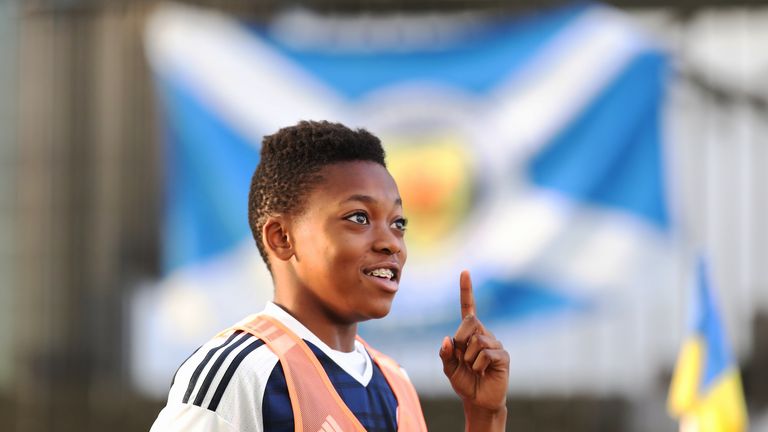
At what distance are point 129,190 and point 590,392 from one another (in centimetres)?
247

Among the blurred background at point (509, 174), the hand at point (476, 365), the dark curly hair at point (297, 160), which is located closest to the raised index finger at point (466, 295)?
the hand at point (476, 365)

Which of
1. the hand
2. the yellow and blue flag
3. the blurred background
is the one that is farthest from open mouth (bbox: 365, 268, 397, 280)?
the blurred background

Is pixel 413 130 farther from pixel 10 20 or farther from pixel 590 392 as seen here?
pixel 10 20

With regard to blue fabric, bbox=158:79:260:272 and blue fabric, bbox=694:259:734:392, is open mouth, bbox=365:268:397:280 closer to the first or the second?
blue fabric, bbox=694:259:734:392

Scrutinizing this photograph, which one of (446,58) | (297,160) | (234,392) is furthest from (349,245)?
(446,58)

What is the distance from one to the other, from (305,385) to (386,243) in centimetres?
23

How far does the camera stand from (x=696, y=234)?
571 cm

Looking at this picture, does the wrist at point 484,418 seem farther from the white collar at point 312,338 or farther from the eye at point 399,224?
the eye at point 399,224

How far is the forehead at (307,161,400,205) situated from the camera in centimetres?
171

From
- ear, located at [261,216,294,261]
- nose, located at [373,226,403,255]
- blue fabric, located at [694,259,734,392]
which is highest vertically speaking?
blue fabric, located at [694,259,734,392]

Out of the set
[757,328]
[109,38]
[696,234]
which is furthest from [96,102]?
[757,328]

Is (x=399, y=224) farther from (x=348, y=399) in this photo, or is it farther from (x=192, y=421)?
(x=192, y=421)

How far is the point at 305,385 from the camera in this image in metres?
1.61

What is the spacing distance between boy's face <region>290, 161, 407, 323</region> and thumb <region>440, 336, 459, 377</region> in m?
0.10
